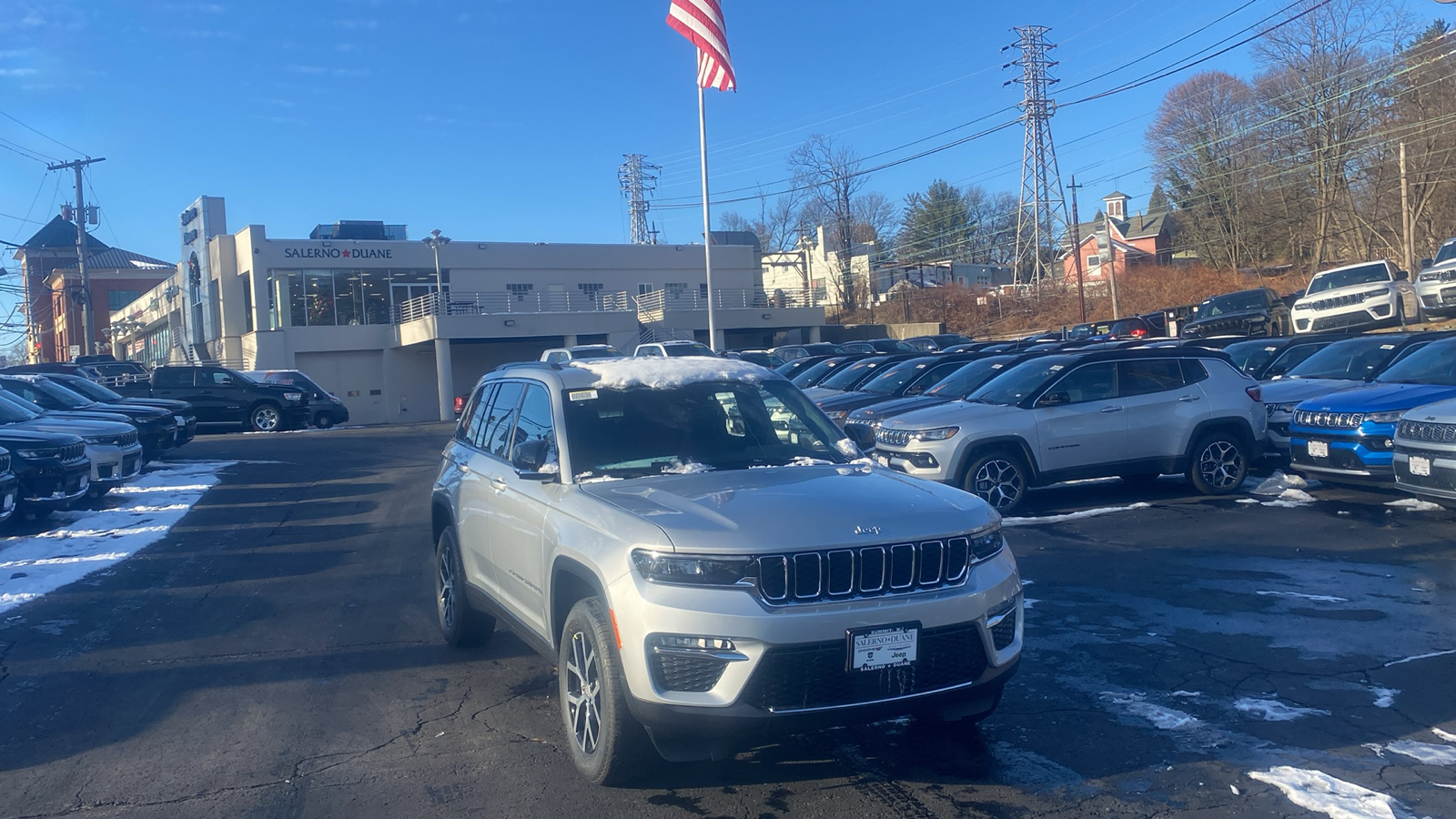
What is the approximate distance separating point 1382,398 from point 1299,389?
8.00 feet

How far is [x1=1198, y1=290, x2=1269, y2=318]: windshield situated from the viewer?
29844 millimetres

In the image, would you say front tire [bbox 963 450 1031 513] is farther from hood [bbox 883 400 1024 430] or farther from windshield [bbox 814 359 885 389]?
windshield [bbox 814 359 885 389]

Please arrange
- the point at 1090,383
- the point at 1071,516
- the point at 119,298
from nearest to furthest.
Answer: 1. the point at 1071,516
2. the point at 1090,383
3. the point at 119,298

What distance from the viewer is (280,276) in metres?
45.4

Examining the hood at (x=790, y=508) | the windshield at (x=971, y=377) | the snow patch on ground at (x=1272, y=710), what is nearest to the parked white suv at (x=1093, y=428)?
the windshield at (x=971, y=377)

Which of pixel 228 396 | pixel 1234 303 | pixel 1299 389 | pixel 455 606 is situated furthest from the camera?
pixel 1234 303

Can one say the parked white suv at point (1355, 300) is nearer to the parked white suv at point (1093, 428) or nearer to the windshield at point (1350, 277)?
the windshield at point (1350, 277)

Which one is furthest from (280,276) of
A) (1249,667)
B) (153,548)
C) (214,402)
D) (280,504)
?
(1249,667)

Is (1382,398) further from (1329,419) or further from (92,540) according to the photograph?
(92,540)

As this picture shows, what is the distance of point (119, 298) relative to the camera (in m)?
90.3

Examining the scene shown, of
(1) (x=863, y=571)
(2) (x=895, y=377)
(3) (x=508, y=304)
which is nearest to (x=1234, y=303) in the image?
(2) (x=895, y=377)

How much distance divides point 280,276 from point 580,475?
44781 millimetres

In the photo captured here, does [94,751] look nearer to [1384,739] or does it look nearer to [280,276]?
[1384,739]

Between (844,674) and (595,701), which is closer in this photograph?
(844,674)
